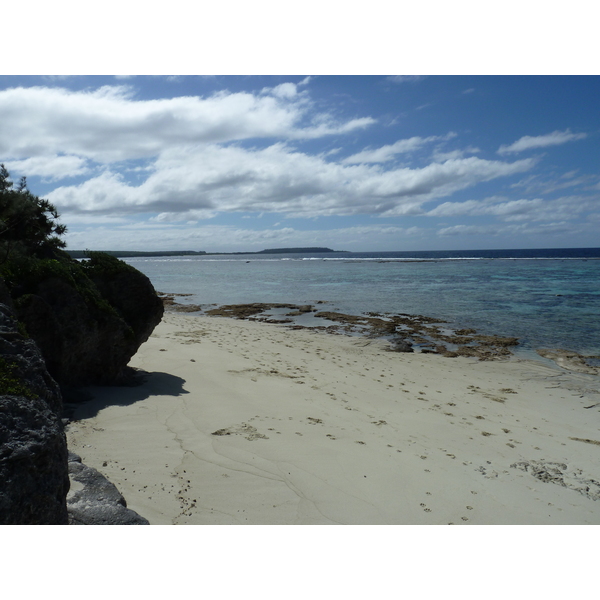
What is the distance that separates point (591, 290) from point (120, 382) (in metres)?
37.5

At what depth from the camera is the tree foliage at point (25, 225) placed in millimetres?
6543

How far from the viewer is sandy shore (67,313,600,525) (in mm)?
4281

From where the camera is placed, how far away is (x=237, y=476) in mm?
4621

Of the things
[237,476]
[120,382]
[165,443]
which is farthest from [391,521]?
[120,382]

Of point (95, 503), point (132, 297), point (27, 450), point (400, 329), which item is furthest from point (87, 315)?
point (400, 329)

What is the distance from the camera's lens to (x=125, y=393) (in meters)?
6.96

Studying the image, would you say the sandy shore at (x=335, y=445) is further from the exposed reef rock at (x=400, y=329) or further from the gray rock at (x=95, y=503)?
the exposed reef rock at (x=400, y=329)

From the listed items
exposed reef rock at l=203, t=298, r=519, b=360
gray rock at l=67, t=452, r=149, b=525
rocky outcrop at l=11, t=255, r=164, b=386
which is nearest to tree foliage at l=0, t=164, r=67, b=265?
rocky outcrop at l=11, t=255, r=164, b=386

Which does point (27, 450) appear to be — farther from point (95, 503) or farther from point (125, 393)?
point (125, 393)

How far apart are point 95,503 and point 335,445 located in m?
3.23

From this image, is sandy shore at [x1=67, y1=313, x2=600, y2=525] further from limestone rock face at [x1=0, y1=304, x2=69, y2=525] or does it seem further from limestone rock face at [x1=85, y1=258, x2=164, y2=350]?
limestone rock face at [x1=0, y1=304, x2=69, y2=525]

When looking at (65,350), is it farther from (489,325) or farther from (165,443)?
(489,325)

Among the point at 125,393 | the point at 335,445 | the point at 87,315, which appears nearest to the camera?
the point at 335,445

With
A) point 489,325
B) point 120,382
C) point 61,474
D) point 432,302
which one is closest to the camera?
point 61,474
